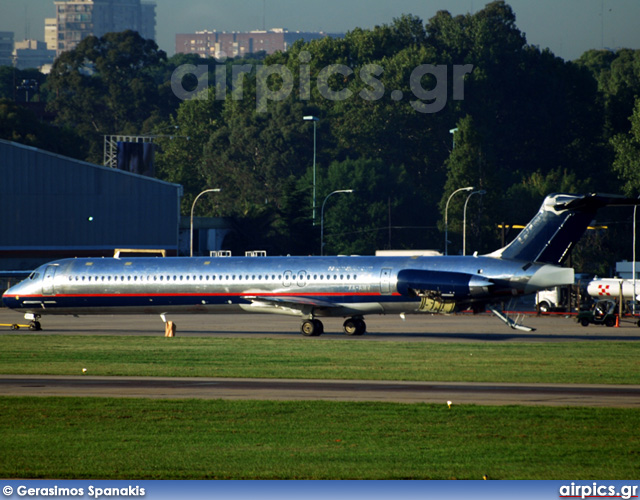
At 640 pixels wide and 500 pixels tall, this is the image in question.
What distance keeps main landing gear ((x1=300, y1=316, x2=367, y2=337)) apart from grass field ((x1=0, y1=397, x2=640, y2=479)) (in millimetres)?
21314

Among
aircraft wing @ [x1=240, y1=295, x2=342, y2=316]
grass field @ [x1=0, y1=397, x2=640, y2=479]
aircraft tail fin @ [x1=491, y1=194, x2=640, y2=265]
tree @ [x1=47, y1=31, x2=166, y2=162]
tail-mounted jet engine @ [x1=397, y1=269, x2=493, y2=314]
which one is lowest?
aircraft wing @ [x1=240, y1=295, x2=342, y2=316]

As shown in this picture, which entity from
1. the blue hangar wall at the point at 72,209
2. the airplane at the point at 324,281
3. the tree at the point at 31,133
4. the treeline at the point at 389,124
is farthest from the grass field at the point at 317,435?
the tree at the point at 31,133

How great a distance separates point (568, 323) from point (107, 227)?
43.9 meters

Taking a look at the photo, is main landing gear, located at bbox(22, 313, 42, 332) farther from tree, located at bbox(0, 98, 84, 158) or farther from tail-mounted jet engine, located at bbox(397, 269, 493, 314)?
tree, located at bbox(0, 98, 84, 158)

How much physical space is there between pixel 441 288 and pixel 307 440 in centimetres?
2372

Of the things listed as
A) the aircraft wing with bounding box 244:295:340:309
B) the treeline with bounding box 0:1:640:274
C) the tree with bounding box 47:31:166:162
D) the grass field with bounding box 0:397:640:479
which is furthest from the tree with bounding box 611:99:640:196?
the grass field with bounding box 0:397:640:479

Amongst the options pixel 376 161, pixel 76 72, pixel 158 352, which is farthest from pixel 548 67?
pixel 158 352

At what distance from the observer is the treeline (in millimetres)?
126062

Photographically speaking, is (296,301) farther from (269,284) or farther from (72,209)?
(72,209)

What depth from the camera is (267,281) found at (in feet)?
146

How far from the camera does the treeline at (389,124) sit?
126 metres

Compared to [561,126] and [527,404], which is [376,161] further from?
[527,404]

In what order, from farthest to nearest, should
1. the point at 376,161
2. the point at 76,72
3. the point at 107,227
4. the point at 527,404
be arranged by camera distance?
the point at 76,72, the point at 376,161, the point at 107,227, the point at 527,404

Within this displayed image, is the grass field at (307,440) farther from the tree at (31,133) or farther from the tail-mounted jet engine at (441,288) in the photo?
the tree at (31,133)
